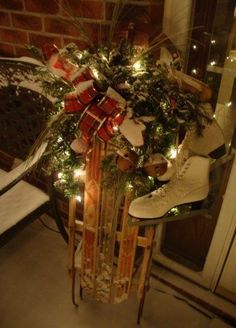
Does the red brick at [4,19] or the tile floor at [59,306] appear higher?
the red brick at [4,19]

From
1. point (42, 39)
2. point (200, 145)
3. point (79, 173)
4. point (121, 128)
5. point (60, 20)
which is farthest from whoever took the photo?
point (42, 39)

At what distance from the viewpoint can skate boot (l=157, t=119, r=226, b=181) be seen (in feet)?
3.10

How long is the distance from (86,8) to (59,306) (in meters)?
1.31

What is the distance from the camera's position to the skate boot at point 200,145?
94 centimetres

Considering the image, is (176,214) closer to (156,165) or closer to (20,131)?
(156,165)

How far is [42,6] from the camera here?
1303mm


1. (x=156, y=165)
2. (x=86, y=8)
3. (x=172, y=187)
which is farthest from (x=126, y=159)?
(x=86, y=8)

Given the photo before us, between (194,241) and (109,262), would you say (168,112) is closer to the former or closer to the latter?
(109,262)

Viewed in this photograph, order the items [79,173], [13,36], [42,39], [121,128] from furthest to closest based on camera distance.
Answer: [13,36], [42,39], [79,173], [121,128]

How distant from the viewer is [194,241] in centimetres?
157

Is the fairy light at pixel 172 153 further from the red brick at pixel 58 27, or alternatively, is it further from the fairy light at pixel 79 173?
the red brick at pixel 58 27

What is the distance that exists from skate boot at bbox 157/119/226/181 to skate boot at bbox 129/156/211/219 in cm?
2

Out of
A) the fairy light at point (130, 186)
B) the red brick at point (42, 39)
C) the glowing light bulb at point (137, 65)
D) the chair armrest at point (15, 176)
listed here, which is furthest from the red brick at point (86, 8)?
the fairy light at point (130, 186)

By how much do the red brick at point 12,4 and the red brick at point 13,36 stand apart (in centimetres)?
10
